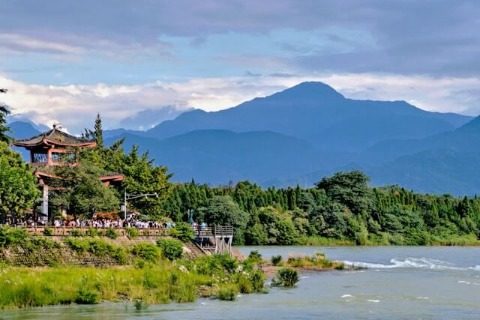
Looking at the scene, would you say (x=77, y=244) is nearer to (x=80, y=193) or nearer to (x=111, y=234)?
(x=111, y=234)

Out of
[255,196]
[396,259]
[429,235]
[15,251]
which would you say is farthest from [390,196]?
[15,251]

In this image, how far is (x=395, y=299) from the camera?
48.2 meters

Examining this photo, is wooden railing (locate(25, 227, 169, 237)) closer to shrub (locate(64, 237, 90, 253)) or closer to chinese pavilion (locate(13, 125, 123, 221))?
shrub (locate(64, 237, 90, 253))

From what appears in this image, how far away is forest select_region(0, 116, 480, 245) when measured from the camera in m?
86.8

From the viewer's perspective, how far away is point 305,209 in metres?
122

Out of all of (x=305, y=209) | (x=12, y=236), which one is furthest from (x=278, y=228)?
(x=12, y=236)

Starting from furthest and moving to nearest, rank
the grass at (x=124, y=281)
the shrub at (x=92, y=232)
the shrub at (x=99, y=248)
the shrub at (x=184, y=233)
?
the shrub at (x=184, y=233)
the shrub at (x=92, y=232)
the shrub at (x=99, y=248)
the grass at (x=124, y=281)

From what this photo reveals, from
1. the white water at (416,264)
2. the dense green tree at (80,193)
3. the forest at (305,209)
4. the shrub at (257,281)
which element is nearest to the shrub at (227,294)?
the shrub at (257,281)

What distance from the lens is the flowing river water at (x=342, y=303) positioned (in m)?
40.2

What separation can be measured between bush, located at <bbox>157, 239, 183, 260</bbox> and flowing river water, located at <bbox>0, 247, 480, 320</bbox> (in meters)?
8.23

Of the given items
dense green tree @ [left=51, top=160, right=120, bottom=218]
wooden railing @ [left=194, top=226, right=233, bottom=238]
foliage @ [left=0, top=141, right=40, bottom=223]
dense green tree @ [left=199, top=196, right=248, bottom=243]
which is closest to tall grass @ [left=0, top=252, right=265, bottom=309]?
foliage @ [left=0, top=141, right=40, bottom=223]

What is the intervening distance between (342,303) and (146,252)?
1537 cm

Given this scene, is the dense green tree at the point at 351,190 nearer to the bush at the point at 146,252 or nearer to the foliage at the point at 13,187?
the bush at the point at 146,252

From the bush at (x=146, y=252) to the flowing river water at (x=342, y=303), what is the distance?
9.06m
